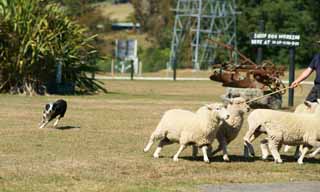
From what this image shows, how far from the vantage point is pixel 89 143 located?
17.0 metres

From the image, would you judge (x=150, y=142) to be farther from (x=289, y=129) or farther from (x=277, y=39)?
(x=277, y=39)

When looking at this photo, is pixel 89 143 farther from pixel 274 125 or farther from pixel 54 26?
pixel 54 26

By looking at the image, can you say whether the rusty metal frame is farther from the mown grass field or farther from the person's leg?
the person's leg

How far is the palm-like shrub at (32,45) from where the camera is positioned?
32406 millimetres

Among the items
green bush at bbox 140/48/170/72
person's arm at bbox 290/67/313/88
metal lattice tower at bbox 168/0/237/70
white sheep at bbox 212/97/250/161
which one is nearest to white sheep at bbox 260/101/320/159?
person's arm at bbox 290/67/313/88

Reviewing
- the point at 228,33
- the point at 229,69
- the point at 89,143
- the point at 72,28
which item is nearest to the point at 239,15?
the point at 228,33

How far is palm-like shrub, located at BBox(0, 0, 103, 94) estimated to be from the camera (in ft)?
106

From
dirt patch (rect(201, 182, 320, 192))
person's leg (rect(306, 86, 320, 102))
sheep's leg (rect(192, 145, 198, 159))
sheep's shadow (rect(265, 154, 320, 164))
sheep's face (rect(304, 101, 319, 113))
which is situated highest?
person's leg (rect(306, 86, 320, 102))

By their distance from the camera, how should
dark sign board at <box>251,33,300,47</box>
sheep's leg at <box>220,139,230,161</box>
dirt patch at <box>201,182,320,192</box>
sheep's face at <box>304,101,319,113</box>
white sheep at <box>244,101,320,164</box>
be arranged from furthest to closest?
dark sign board at <box>251,33,300,47</box>
sheep's face at <box>304,101,319,113</box>
sheep's leg at <box>220,139,230,161</box>
white sheep at <box>244,101,320,164</box>
dirt patch at <box>201,182,320,192</box>

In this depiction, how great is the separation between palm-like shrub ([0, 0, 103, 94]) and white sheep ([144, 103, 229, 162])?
1827 cm

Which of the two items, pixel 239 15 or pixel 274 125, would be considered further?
pixel 239 15

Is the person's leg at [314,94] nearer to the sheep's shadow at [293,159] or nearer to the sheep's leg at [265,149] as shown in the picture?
the sheep's shadow at [293,159]

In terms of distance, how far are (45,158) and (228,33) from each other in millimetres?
57489

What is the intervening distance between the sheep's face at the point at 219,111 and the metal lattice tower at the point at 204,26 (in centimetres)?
5542
